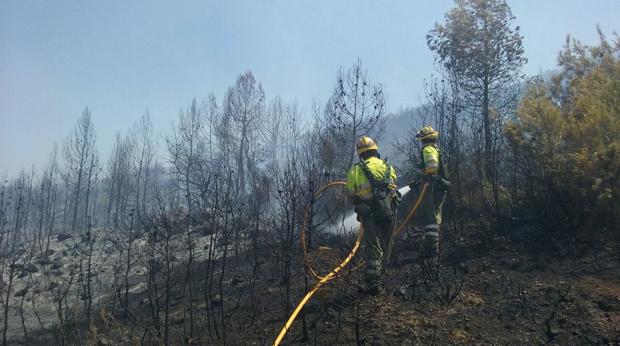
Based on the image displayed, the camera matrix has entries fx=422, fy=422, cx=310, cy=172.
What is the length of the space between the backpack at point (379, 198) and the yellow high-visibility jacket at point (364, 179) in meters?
0.04

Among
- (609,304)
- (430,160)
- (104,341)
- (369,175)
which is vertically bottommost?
(104,341)

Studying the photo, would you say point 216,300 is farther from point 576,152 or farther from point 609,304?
point 576,152

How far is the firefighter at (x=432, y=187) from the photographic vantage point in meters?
5.95

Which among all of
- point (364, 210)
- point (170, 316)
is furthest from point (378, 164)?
point (170, 316)

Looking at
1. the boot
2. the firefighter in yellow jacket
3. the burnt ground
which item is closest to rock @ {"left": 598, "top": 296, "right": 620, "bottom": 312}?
the burnt ground

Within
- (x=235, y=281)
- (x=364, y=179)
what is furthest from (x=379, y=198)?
(x=235, y=281)

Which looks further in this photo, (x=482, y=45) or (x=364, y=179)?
(x=482, y=45)

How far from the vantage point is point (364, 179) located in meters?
5.21

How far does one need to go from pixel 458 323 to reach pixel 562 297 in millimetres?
1145

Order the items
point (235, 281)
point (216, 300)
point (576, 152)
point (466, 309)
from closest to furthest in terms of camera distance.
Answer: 1. point (466, 309)
2. point (576, 152)
3. point (216, 300)
4. point (235, 281)

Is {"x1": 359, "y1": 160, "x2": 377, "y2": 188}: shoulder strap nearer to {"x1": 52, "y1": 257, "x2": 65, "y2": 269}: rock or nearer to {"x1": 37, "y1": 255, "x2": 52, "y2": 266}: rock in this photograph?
{"x1": 52, "y1": 257, "x2": 65, "y2": 269}: rock

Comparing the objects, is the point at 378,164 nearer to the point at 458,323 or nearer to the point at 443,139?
the point at 458,323

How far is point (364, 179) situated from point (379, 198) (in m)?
0.30

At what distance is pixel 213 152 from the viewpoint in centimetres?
2830
